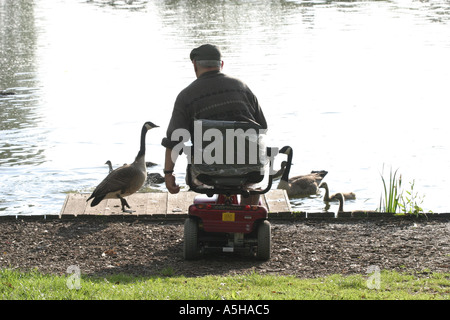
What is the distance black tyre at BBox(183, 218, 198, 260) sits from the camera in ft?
29.1

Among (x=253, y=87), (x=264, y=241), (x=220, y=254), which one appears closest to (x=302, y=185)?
(x=220, y=254)

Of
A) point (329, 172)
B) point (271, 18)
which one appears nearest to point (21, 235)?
point (329, 172)

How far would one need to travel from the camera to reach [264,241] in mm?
8906

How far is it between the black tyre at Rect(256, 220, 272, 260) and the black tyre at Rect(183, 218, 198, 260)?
0.76m

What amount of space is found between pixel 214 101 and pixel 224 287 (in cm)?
210

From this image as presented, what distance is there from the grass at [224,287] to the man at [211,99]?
1666 mm

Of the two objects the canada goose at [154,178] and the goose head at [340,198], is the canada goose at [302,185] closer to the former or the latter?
the goose head at [340,198]

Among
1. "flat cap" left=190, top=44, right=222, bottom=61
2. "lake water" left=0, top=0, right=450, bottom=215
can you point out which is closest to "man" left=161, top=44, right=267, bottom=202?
"flat cap" left=190, top=44, right=222, bottom=61

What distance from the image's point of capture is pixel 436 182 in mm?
17359

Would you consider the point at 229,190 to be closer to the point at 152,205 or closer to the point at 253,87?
the point at 152,205

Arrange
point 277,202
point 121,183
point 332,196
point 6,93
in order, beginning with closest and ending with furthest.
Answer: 1. point 121,183
2. point 277,202
3. point 332,196
4. point 6,93
